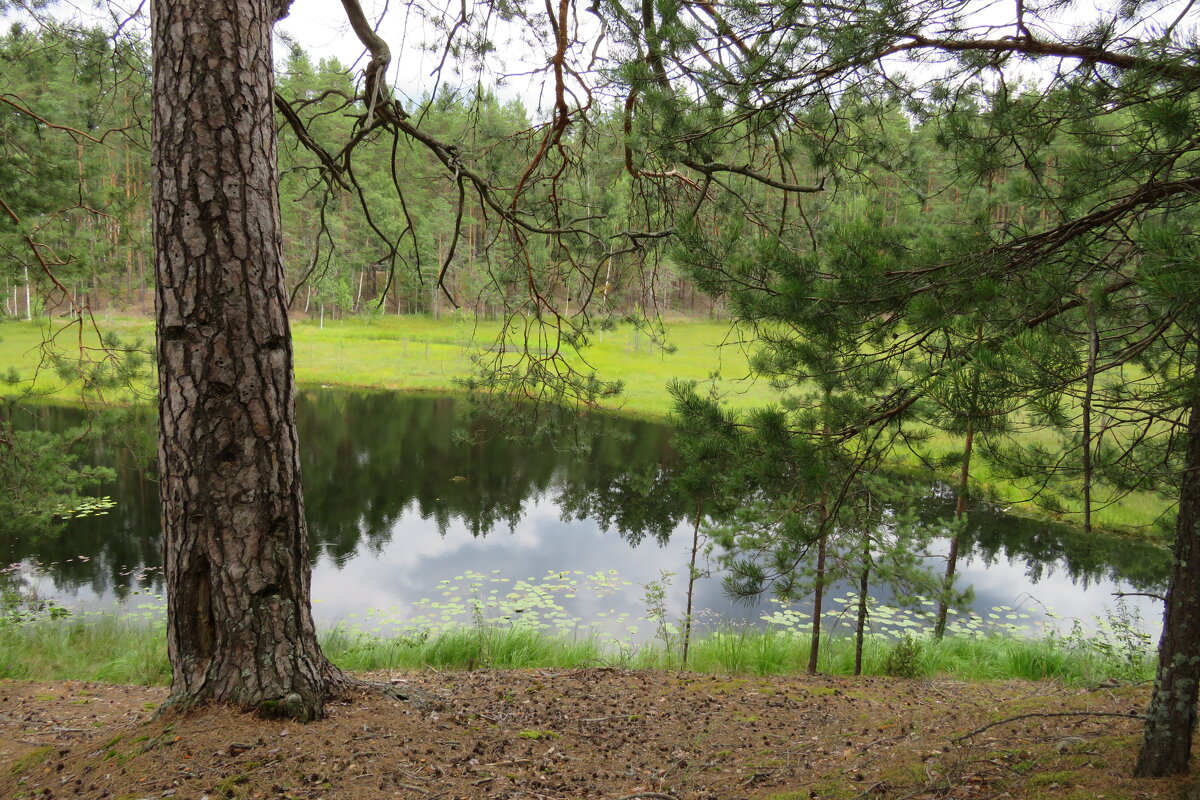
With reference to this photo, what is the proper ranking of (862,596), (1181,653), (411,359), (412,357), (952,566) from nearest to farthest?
(1181,653) < (862,596) < (952,566) < (411,359) < (412,357)

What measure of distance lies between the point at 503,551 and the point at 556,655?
503 centimetres

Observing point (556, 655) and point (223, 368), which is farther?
point (556, 655)

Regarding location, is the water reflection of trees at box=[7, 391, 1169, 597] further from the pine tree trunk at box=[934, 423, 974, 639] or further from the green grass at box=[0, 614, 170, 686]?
the green grass at box=[0, 614, 170, 686]

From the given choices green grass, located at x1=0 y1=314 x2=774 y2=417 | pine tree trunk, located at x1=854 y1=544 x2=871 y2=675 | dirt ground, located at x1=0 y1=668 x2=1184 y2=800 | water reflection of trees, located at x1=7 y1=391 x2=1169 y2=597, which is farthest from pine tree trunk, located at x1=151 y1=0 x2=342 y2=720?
green grass, located at x1=0 y1=314 x2=774 y2=417

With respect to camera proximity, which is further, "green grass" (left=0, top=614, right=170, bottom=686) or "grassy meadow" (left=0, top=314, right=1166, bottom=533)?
"grassy meadow" (left=0, top=314, right=1166, bottom=533)

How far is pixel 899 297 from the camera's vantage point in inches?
88.0

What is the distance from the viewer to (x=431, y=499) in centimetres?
1308

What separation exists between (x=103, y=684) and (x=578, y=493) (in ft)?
31.9

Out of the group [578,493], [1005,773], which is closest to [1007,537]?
[578,493]

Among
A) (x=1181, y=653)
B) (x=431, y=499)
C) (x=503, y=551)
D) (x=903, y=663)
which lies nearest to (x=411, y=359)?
(x=431, y=499)

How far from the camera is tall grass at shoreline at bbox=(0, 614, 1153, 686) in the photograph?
17.3 feet

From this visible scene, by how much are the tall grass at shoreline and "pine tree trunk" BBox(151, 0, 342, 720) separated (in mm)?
2692

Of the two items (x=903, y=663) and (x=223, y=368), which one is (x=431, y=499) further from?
(x=223, y=368)

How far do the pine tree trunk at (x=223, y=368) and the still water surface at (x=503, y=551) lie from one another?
99.7 inches
